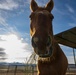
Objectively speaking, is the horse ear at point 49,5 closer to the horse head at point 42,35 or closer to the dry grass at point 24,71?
the horse head at point 42,35

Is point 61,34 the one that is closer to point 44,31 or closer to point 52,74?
point 52,74

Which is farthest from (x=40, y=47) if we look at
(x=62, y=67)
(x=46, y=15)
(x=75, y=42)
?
(x=75, y=42)

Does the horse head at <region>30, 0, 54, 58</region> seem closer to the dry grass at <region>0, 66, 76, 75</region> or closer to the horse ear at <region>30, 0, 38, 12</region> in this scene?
the horse ear at <region>30, 0, 38, 12</region>

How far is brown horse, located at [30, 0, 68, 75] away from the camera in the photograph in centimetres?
262

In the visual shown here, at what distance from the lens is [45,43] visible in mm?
2592

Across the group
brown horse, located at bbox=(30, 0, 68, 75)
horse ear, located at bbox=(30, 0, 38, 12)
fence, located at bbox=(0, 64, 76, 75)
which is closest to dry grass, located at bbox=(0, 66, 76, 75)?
fence, located at bbox=(0, 64, 76, 75)

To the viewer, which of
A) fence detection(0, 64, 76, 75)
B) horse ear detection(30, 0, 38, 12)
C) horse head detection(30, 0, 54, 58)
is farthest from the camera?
fence detection(0, 64, 76, 75)

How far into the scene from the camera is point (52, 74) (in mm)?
3238

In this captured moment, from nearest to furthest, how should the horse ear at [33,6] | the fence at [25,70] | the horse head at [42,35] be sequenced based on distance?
the horse head at [42,35]
the horse ear at [33,6]
the fence at [25,70]

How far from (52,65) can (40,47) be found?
0.80 meters

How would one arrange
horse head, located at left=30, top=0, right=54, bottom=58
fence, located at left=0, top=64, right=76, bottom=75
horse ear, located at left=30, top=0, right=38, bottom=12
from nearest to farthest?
horse head, located at left=30, top=0, right=54, bottom=58
horse ear, located at left=30, top=0, right=38, bottom=12
fence, located at left=0, top=64, right=76, bottom=75

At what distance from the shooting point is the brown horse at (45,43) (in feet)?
8.58

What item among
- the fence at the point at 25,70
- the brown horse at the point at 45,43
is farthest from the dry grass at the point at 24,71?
the brown horse at the point at 45,43

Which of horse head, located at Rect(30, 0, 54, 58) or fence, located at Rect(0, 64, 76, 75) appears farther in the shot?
fence, located at Rect(0, 64, 76, 75)
